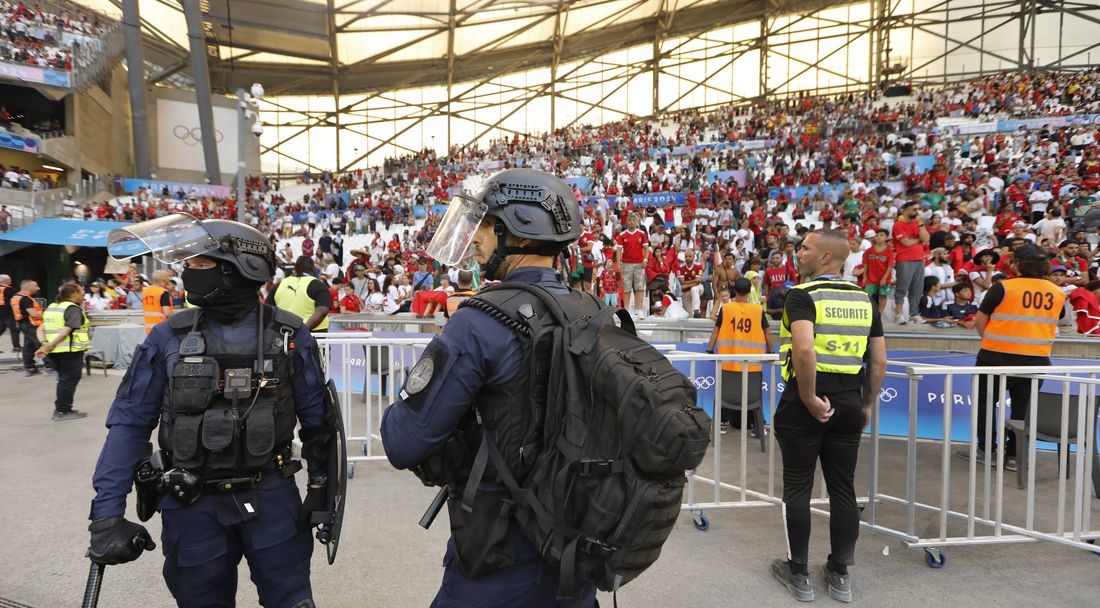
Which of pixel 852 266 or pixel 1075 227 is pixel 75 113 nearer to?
pixel 852 266

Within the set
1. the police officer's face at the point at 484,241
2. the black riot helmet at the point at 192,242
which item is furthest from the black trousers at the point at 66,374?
the police officer's face at the point at 484,241

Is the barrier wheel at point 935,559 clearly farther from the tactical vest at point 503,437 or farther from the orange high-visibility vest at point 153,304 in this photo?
the orange high-visibility vest at point 153,304

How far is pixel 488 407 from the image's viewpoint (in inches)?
60.7

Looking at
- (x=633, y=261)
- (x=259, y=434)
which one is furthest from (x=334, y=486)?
(x=633, y=261)

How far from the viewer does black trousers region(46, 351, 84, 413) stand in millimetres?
7062

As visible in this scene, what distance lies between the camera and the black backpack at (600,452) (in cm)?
128

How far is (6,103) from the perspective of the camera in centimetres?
2836

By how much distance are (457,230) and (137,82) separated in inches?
1402

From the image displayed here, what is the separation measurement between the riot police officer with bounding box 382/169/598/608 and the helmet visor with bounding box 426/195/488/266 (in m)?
0.01

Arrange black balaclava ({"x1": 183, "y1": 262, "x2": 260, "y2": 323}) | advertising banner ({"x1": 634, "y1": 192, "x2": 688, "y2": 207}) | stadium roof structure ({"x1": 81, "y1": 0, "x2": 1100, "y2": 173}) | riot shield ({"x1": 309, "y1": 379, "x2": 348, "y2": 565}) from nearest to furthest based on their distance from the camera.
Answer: black balaclava ({"x1": 183, "y1": 262, "x2": 260, "y2": 323})
riot shield ({"x1": 309, "y1": 379, "x2": 348, "y2": 565})
advertising banner ({"x1": 634, "y1": 192, "x2": 688, "y2": 207})
stadium roof structure ({"x1": 81, "y1": 0, "x2": 1100, "y2": 173})

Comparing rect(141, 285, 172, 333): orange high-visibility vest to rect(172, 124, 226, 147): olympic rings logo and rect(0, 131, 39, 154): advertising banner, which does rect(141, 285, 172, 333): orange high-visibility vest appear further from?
rect(172, 124, 226, 147): olympic rings logo

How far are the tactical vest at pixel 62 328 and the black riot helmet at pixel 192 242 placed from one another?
6.21m

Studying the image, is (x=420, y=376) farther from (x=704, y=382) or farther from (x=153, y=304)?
(x=153, y=304)

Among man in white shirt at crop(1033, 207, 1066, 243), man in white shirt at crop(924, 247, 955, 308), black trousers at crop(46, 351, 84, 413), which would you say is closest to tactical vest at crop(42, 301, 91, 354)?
black trousers at crop(46, 351, 84, 413)
